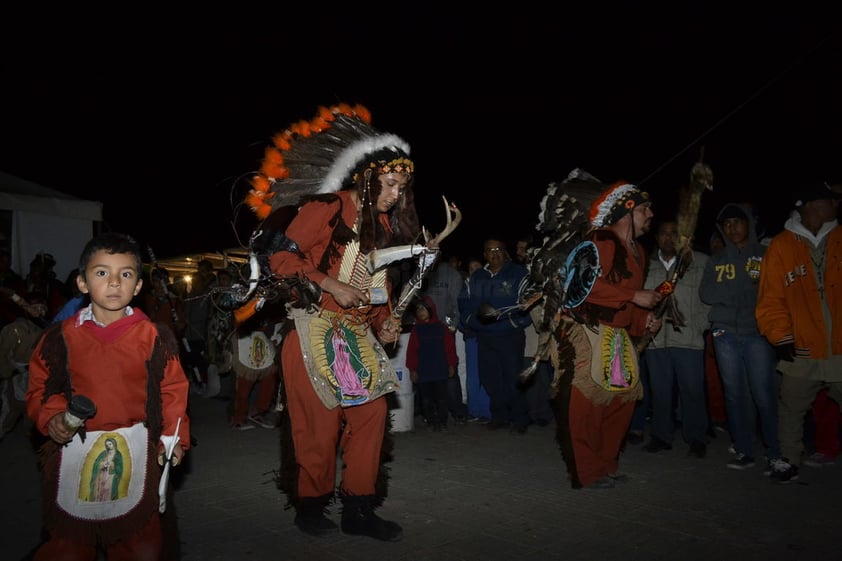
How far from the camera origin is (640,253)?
544 centimetres

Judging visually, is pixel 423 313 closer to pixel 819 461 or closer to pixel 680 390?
pixel 680 390

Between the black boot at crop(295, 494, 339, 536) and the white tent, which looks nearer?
the black boot at crop(295, 494, 339, 536)

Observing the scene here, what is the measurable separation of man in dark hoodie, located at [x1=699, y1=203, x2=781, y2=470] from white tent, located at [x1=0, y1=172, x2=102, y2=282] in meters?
10.7

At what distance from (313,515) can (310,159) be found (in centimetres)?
223

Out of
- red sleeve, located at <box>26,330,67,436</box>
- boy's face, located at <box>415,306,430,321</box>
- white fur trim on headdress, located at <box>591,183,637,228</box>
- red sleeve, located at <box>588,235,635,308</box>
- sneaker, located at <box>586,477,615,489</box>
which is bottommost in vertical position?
sneaker, located at <box>586,477,615,489</box>

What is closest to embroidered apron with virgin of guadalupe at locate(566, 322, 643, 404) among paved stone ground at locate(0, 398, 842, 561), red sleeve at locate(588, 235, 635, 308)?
red sleeve at locate(588, 235, 635, 308)

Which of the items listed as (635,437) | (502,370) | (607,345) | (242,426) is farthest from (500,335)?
(242,426)

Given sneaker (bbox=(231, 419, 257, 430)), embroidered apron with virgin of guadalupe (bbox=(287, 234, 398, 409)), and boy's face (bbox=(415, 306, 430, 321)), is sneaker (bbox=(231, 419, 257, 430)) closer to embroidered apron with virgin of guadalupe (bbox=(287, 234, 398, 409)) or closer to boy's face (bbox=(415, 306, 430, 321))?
boy's face (bbox=(415, 306, 430, 321))

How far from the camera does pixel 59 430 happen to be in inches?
108

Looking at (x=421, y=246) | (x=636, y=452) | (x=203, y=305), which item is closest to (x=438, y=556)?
(x=421, y=246)

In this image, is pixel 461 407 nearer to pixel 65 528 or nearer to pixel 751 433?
pixel 751 433

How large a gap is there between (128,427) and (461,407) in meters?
5.77

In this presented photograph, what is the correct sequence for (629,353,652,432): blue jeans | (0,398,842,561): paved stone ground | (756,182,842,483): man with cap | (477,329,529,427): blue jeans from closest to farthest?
(0,398,842,561): paved stone ground → (756,182,842,483): man with cap → (629,353,652,432): blue jeans → (477,329,529,427): blue jeans

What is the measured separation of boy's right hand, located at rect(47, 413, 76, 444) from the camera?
8.95 feet
